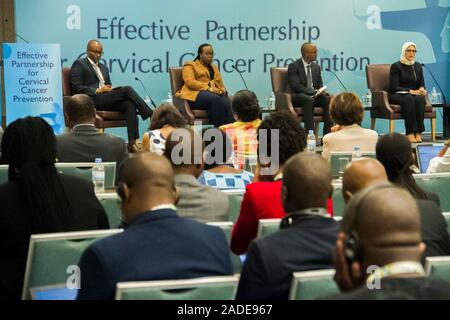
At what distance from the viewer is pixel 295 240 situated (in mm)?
2426

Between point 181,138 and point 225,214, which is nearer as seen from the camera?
point 225,214

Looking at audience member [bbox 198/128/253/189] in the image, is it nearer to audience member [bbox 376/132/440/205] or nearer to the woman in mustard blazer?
audience member [bbox 376/132/440/205]

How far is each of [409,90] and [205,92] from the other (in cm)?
295

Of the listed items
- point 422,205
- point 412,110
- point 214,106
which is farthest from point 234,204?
point 412,110

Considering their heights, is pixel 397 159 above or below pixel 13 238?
above

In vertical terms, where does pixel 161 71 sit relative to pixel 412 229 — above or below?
above

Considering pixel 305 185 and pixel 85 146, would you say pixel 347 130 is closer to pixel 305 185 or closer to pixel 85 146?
pixel 85 146

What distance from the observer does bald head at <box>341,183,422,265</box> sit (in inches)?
64.2

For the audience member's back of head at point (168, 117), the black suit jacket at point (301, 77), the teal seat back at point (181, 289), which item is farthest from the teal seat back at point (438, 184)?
the black suit jacket at point (301, 77)

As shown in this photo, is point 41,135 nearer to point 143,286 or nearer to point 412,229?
point 143,286
